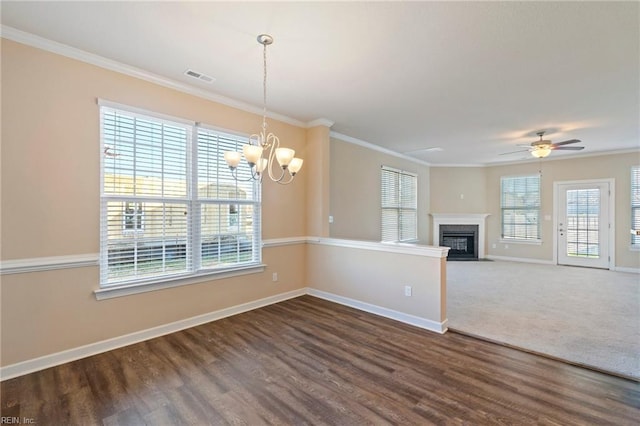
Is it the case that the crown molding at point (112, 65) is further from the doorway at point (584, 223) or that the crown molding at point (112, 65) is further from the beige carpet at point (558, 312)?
the doorway at point (584, 223)

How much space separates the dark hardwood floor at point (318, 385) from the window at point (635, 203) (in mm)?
5846

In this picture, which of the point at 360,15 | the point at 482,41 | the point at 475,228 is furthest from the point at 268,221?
the point at 475,228

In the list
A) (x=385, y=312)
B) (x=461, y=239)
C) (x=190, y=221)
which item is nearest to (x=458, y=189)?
(x=461, y=239)

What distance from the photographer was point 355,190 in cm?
562

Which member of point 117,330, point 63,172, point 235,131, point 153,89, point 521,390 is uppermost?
point 153,89

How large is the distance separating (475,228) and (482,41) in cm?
688

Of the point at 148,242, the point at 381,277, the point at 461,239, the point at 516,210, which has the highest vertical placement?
the point at 516,210

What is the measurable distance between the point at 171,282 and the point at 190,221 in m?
0.72

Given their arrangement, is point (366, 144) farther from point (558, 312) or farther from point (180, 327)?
point (180, 327)

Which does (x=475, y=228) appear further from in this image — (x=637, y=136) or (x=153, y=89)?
(x=153, y=89)

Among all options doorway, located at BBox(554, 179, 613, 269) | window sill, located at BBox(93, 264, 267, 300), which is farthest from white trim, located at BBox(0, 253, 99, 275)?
doorway, located at BBox(554, 179, 613, 269)

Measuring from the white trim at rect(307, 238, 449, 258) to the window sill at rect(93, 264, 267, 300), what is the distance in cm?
105

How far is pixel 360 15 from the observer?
2.06 m

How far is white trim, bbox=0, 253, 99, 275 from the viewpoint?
2330 millimetres
